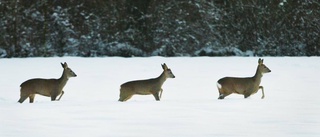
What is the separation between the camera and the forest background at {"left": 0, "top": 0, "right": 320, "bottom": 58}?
90.0 ft

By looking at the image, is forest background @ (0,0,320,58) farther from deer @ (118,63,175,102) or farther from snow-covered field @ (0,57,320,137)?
deer @ (118,63,175,102)

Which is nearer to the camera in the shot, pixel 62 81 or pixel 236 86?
pixel 236 86

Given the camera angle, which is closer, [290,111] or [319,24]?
[290,111]

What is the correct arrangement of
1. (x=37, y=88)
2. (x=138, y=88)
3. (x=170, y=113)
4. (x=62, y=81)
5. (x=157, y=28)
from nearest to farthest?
1. (x=170, y=113)
2. (x=37, y=88)
3. (x=138, y=88)
4. (x=62, y=81)
5. (x=157, y=28)

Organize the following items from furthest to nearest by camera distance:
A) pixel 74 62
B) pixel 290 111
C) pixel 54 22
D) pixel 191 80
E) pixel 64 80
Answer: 1. pixel 54 22
2. pixel 74 62
3. pixel 191 80
4. pixel 64 80
5. pixel 290 111

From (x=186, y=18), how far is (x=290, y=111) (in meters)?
18.2

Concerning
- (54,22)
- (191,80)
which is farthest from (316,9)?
(191,80)

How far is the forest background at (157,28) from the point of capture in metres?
27.4

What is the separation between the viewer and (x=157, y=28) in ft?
90.8

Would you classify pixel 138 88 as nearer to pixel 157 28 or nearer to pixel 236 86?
pixel 236 86

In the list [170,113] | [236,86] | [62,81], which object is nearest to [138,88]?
[62,81]

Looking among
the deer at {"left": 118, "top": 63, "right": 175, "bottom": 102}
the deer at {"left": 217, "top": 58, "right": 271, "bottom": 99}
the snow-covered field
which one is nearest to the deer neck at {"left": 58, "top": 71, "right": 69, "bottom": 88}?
the snow-covered field

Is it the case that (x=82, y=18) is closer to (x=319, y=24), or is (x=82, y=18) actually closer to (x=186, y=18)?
(x=186, y=18)

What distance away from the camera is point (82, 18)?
27.9 m
